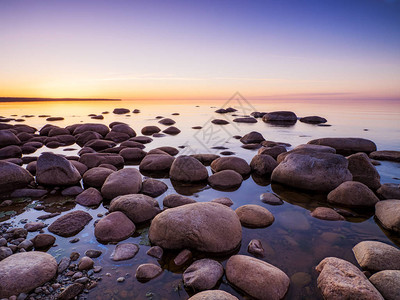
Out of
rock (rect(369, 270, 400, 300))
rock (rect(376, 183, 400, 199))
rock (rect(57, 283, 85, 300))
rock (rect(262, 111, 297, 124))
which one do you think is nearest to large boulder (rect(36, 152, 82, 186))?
rock (rect(57, 283, 85, 300))

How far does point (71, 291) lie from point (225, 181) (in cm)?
419

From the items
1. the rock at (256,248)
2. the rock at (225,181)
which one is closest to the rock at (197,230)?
the rock at (256,248)

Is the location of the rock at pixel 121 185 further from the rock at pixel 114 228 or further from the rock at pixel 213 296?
the rock at pixel 213 296

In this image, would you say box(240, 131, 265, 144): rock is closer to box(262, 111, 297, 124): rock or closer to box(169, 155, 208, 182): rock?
box(169, 155, 208, 182): rock

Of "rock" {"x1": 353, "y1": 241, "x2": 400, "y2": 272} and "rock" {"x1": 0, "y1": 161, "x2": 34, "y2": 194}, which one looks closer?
"rock" {"x1": 353, "y1": 241, "x2": 400, "y2": 272}

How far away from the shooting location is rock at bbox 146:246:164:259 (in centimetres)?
339

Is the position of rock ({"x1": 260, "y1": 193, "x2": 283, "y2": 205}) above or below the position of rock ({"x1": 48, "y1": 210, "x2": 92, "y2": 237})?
below

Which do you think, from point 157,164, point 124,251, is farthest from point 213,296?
point 157,164

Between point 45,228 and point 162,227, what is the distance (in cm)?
206

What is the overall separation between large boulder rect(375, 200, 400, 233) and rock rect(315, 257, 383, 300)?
6.15 feet

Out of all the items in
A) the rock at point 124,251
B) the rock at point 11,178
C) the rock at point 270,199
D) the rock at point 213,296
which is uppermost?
the rock at point 11,178

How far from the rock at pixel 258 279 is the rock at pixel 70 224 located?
2.57 meters

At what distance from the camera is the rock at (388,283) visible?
2.55m

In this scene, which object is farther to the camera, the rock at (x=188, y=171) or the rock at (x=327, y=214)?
the rock at (x=188, y=171)
